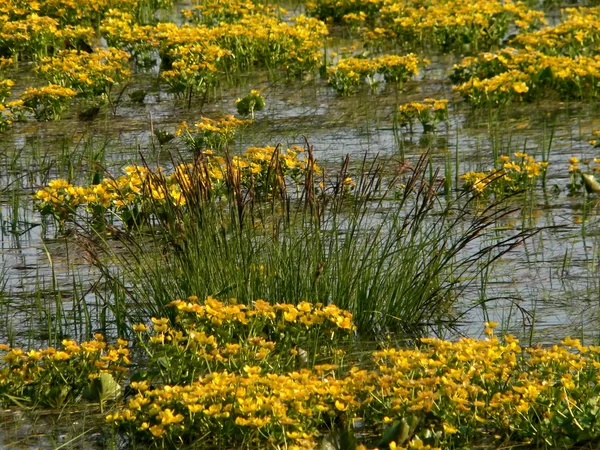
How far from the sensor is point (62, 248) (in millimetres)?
6773

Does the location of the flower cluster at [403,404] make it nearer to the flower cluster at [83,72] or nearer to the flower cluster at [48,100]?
the flower cluster at [48,100]

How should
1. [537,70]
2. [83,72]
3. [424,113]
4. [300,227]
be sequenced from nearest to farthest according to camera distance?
1. [300,227]
2. [424,113]
3. [537,70]
4. [83,72]

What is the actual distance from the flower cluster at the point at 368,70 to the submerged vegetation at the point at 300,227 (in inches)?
1.0

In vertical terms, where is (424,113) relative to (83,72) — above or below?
below

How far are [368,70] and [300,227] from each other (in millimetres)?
3501

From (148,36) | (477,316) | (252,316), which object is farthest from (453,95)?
(252,316)

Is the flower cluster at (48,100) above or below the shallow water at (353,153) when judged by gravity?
above

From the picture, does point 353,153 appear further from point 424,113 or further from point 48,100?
point 48,100

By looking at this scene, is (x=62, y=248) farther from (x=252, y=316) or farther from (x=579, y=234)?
(x=579, y=234)

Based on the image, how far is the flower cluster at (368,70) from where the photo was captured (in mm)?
9898

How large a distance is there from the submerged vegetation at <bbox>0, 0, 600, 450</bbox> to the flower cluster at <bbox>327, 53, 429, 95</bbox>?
3cm

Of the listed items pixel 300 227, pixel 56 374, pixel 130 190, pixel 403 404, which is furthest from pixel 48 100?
pixel 403 404

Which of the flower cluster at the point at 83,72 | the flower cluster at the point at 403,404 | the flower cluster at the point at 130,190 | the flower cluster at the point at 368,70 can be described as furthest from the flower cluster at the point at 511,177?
the flower cluster at the point at 83,72

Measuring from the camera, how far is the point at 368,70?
32.6 feet
